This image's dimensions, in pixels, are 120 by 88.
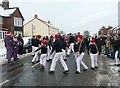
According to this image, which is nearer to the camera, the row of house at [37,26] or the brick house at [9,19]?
the brick house at [9,19]

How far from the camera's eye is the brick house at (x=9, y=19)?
54.8m

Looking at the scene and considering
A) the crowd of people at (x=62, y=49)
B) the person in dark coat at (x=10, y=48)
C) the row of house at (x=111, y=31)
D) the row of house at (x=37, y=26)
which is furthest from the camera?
the row of house at (x=37, y=26)

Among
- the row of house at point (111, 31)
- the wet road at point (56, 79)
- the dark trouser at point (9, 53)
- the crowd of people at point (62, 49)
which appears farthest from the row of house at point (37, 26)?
the wet road at point (56, 79)

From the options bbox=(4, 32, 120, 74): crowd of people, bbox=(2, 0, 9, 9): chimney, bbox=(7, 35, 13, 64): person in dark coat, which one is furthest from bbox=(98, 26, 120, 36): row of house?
bbox=(2, 0, 9, 9): chimney

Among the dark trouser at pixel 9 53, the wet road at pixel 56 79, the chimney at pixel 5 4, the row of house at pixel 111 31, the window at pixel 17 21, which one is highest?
the chimney at pixel 5 4

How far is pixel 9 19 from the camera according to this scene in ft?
184

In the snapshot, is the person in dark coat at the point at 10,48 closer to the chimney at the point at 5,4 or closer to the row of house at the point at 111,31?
the row of house at the point at 111,31

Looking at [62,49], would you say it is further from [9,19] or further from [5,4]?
[5,4]

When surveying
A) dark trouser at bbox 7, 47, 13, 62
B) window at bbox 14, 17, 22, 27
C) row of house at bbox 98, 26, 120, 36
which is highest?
window at bbox 14, 17, 22, 27

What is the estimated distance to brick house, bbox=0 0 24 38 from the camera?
54.8 meters

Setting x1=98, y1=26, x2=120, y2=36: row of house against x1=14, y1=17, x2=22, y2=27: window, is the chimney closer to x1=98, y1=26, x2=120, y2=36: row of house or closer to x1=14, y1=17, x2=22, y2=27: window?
x1=14, y1=17, x2=22, y2=27: window

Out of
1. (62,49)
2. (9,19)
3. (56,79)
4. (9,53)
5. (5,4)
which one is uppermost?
(5,4)

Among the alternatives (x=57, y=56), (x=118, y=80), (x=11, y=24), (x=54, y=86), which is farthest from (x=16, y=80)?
(x=11, y=24)

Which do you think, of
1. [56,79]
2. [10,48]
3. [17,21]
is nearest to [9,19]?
[17,21]
